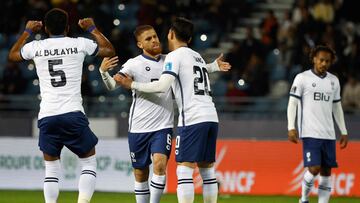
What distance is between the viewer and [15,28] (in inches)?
912

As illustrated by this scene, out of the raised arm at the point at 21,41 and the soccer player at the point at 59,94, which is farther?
the raised arm at the point at 21,41

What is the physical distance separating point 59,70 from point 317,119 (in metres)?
3.90

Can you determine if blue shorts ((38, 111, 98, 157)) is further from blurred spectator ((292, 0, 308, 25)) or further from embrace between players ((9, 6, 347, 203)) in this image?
blurred spectator ((292, 0, 308, 25))

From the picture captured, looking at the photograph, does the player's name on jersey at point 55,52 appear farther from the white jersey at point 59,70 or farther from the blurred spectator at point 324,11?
the blurred spectator at point 324,11

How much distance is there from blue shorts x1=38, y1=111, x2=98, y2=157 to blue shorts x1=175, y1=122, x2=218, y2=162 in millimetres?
1095

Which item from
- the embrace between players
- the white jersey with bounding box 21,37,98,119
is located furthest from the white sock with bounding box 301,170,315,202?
the white jersey with bounding box 21,37,98,119

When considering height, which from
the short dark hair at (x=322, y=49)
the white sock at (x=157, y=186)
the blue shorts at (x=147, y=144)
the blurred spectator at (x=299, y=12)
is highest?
the blurred spectator at (x=299, y=12)

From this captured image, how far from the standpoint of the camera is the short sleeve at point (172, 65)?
11070mm

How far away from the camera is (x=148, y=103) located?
38.7 feet

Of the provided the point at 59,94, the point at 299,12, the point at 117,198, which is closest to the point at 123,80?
the point at 59,94

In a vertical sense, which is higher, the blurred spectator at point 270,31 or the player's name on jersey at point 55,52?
the blurred spectator at point 270,31

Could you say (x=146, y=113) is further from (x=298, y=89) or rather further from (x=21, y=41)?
(x=298, y=89)

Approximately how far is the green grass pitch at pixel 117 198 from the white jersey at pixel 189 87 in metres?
4.45

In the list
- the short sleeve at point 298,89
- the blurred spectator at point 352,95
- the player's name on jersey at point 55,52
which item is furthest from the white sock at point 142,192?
the blurred spectator at point 352,95
